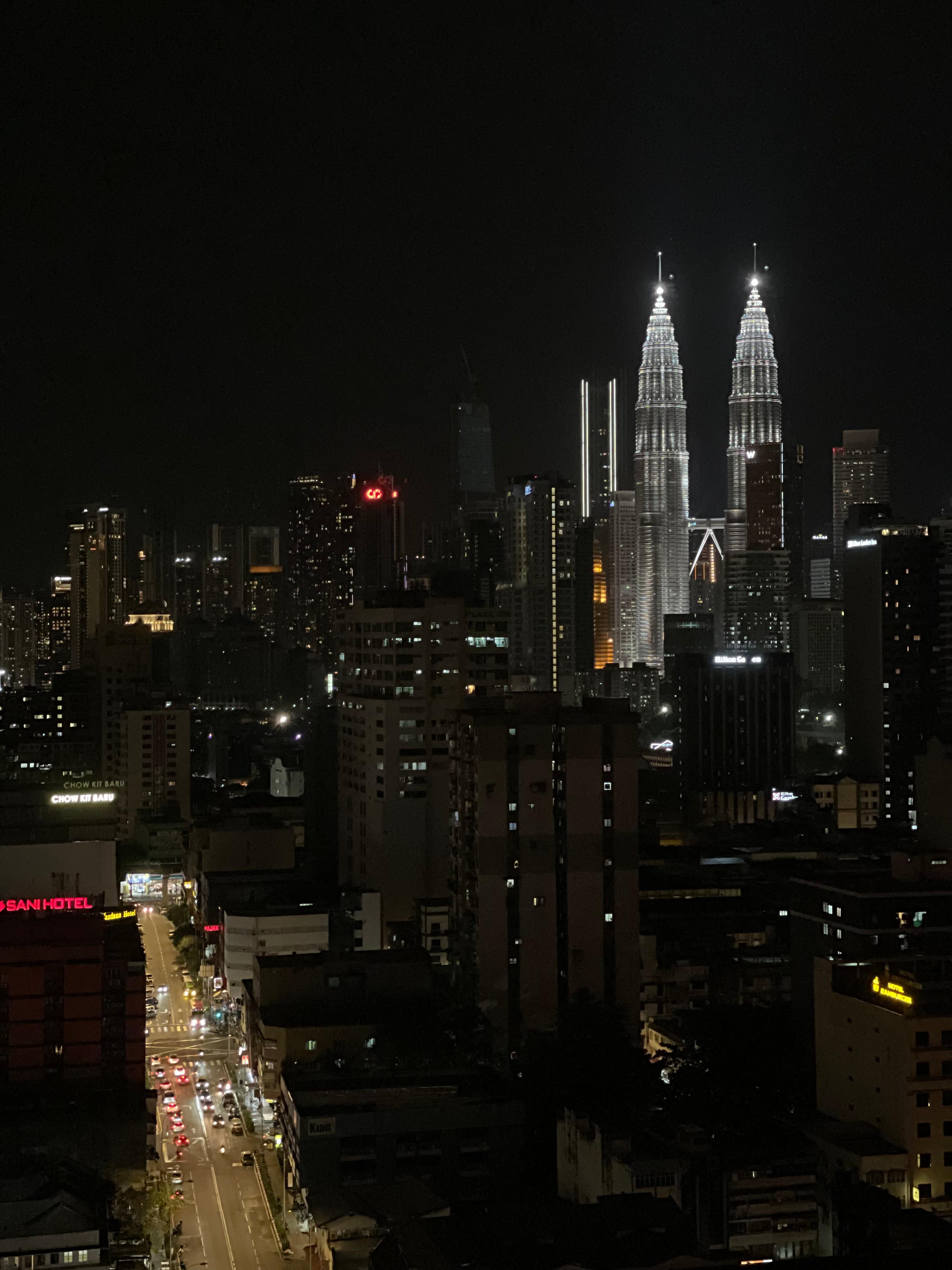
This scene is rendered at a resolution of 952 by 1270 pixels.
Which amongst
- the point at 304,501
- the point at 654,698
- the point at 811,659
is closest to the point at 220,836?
the point at 654,698

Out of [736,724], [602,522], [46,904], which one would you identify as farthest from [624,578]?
[46,904]

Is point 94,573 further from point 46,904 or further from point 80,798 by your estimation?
point 46,904

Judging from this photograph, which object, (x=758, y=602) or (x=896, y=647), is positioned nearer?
(x=896, y=647)

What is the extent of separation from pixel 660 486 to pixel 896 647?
27.3 meters

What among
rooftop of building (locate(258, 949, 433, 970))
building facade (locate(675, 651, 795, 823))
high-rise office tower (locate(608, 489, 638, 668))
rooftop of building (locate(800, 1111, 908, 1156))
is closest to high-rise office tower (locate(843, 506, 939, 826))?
building facade (locate(675, 651, 795, 823))

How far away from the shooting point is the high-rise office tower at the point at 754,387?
48781 millimetres

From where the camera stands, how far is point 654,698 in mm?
42188

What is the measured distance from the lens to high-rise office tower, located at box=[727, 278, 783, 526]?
48.8 meters

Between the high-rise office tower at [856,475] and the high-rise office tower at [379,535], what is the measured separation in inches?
487

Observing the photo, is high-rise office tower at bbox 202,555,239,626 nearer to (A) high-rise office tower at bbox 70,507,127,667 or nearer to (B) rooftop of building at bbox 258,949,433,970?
(A) high-rise office tower at bbox 70,507,127,667

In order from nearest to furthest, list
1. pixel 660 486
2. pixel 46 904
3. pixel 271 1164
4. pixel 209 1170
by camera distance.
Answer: pixel 209 1170, pixel 271 1164, pixel 46 904, pixel 660 486

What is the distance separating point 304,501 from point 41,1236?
137 feet

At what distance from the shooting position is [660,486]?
176 feet

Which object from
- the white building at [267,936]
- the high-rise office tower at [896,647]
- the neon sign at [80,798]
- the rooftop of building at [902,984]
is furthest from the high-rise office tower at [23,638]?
the rooftop of building at [902,984]
